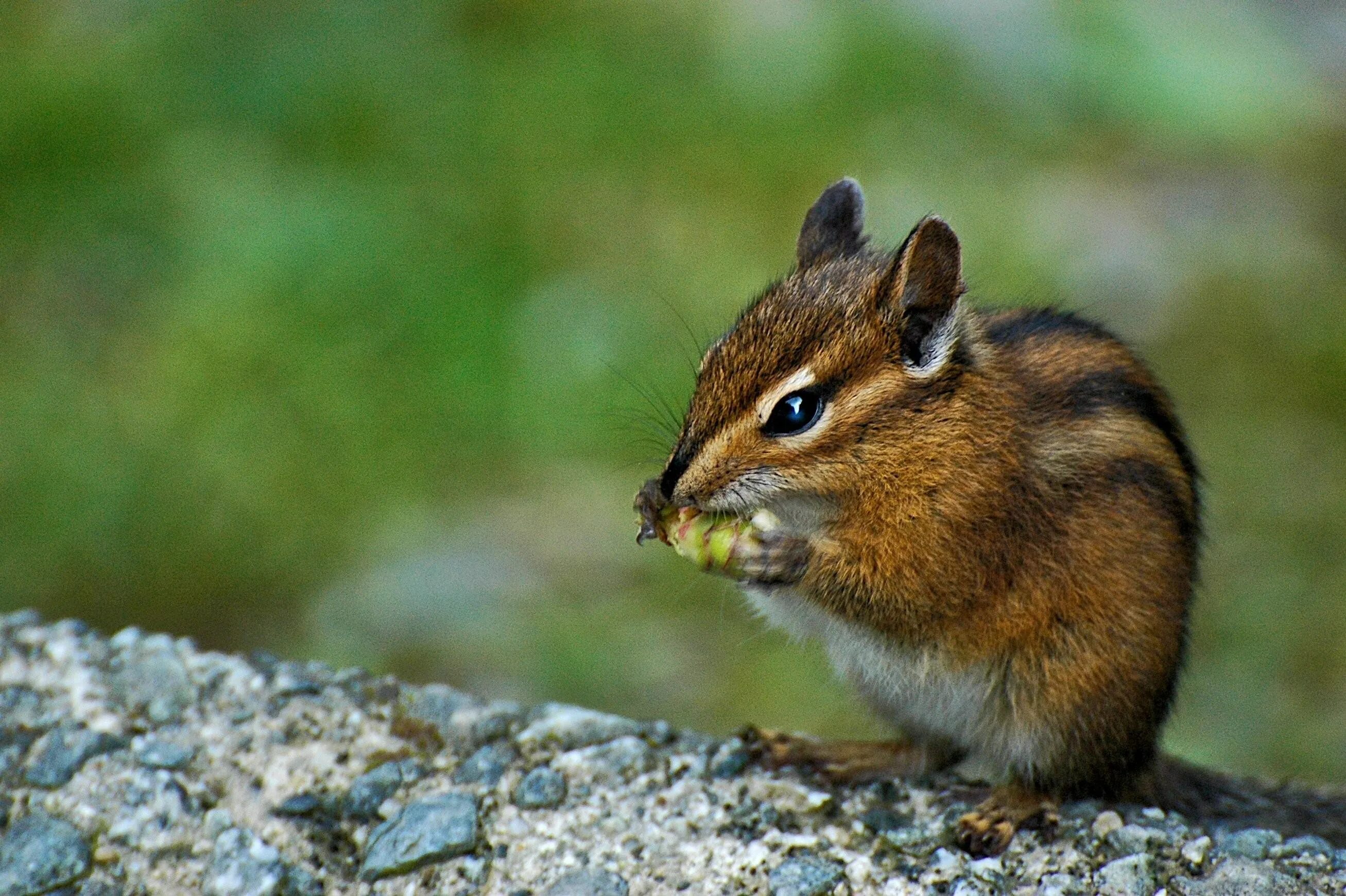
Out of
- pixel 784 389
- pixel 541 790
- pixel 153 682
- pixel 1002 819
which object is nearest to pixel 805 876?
pixel 1002 819

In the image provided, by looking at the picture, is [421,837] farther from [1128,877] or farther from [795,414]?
[1128,877]

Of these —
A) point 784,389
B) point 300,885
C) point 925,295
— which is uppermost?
point 925,295

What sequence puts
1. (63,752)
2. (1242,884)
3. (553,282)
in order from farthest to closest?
1. (553,282)
2. (63,752)
3. (1242,884)

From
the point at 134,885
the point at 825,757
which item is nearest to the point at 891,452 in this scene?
the point at 825,757

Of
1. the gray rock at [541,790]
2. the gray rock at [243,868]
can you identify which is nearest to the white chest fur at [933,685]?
the gray rock at [541,790]

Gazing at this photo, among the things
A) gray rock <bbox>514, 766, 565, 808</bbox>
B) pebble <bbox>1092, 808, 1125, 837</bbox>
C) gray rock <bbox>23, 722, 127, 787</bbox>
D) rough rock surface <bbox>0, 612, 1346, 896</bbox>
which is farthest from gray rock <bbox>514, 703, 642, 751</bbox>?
pebble <bbox>1092, 808, 1125, 837</bbox>

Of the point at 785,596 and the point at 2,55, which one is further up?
the point at 2,55

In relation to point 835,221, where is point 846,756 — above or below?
below

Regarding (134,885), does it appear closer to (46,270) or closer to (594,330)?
(594,330)
